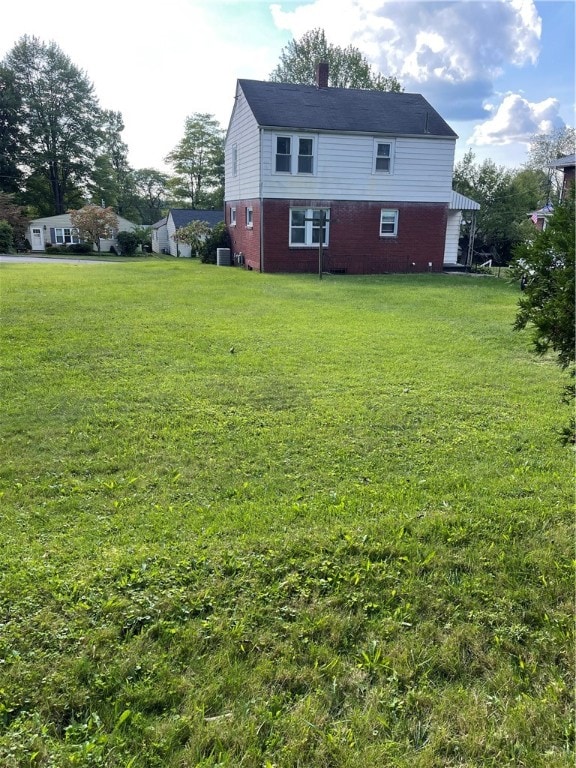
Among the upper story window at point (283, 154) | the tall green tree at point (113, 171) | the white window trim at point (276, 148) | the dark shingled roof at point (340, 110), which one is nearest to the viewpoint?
the white window trim at point (276, 148)

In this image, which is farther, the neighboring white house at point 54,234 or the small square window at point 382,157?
the neighboring white house at point 54,234

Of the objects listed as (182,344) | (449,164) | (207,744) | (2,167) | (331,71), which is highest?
(331,71)

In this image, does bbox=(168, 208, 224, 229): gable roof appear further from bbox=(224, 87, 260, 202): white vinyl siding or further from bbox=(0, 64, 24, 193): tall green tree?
bbox=(0, 64, 24, 193): tall green tree

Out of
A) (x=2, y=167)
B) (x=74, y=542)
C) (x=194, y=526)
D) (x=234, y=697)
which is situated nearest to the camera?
(x=234, y=697)

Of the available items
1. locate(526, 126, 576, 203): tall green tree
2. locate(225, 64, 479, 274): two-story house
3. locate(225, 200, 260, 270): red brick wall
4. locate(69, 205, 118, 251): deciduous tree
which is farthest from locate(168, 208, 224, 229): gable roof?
locate(526, 126, 576, 203): tall green tree

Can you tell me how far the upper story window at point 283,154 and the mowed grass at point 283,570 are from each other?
16.4m

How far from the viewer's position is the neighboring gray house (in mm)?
38844

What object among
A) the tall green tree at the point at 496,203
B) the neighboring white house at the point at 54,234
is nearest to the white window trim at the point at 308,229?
the tall green tree at the point at 496,203

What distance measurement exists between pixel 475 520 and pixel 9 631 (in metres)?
2.73

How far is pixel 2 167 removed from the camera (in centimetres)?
4700

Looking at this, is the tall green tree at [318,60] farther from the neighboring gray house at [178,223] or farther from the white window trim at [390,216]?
the white window trim at [390,216]

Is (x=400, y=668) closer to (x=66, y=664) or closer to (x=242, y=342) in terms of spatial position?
(x=66, y=664)

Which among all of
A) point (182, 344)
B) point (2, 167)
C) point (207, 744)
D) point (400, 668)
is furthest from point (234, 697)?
point (2, 167)

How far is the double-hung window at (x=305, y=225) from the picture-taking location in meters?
21.8
